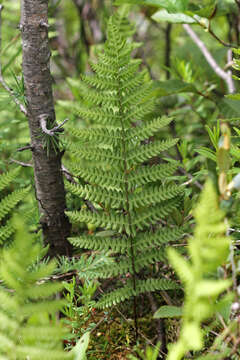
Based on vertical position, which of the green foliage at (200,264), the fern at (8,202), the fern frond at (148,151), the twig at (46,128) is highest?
the twig at (46,128)

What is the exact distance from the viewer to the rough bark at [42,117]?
3.96 ft

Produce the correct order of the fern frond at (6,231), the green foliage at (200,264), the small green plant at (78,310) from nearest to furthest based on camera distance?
1. the green foliage at (200,264)
2. the small green plant at (78,310)
3. the fern frond at (6,231)

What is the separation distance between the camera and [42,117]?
1.28 m

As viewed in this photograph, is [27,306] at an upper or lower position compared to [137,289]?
upper

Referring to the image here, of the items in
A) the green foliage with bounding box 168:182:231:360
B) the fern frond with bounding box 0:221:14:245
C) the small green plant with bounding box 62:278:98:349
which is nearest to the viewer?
the green foliage with bounding box 168:182:231:360

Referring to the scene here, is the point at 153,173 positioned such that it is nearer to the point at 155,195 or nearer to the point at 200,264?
the point at 155,195

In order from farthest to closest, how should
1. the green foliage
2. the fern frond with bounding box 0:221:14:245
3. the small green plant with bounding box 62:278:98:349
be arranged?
the fern frond with bounding box 0:221:14:245
the small green plant with bounding box 62:278:98:349
the green foliage

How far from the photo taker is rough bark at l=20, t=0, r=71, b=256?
1208mm

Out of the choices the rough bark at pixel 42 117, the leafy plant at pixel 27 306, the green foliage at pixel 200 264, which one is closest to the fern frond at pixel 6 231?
the rough bark at pixel 42 117

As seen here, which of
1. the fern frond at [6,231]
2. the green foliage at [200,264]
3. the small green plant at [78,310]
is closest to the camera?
the green foliage at [200,264]

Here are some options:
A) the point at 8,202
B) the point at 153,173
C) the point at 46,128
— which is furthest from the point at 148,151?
the point at 8,202

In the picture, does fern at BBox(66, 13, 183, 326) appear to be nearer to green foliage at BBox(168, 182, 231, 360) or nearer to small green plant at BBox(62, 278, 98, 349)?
small green plant at BBox(62, 278, 98, 349)

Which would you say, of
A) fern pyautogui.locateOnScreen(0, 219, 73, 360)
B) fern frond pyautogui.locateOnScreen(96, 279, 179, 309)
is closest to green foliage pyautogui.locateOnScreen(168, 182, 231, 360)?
fern pyautogui.locateOnScreen(0, 219, 73, 360)

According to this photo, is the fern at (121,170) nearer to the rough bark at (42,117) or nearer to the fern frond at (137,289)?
the fern frond at (137,289)
